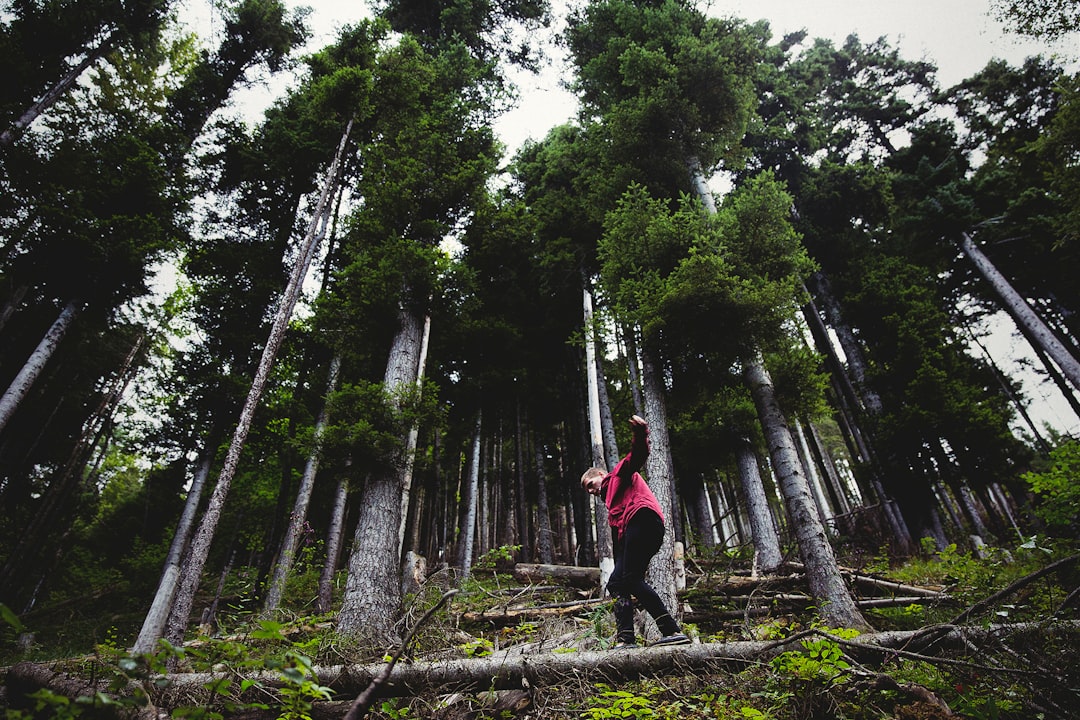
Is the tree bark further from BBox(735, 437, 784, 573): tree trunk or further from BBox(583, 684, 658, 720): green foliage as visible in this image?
BBox(583, 684, 658, 720): green foliage

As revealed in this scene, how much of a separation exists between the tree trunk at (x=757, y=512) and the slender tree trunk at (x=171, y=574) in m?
10.3

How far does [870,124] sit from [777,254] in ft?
49.2

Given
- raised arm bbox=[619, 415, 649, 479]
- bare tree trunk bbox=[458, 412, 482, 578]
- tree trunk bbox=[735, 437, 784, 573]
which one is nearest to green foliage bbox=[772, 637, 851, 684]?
raised arm bbox=[619, 415, 649, 479]

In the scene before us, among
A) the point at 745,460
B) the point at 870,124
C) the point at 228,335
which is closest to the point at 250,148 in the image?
the point at 228,335

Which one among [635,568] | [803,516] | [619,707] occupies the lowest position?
[619,707]

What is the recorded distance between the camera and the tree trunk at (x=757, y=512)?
942 cm

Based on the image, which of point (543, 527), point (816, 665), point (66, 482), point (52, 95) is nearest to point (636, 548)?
point (816, 665)

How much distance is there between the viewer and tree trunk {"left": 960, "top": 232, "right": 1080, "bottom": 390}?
409 inches

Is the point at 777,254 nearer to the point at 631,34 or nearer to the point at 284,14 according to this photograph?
the point at 631,34

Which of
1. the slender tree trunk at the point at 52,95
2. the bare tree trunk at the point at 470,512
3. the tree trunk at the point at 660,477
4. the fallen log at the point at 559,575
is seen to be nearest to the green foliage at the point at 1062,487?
the tree trunk at the point at 660,477

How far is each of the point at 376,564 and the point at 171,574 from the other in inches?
228

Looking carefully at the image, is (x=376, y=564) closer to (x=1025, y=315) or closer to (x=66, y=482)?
(x=66, y=482)

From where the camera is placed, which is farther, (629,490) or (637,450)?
(629,490)

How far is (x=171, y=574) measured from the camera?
28.3 feet
